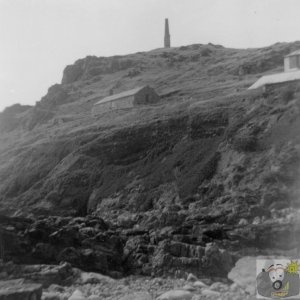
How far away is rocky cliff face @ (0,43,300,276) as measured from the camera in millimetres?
27625

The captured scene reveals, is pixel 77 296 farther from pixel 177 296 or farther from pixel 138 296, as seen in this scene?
pixel 177 296

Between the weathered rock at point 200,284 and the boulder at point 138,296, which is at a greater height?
the weathered rock at point 200,284

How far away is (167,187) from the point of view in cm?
4322

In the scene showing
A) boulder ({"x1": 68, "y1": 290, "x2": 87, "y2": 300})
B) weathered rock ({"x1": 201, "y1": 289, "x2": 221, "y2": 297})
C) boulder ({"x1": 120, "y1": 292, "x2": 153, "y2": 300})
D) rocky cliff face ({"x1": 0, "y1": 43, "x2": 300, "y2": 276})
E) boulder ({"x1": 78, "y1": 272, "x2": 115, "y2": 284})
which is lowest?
boulder ({"x1": 68, "y1": 290, "x2": 87, "y2": 300})

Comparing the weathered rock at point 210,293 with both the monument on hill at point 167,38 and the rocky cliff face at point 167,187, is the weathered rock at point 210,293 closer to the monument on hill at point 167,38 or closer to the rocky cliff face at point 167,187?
the rocky cliff face at point 167,187

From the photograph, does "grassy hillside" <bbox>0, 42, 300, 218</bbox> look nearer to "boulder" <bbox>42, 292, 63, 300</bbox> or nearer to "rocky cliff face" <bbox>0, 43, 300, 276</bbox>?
"rocky cliff face" <bbox>0, 43, 300, 276</bbox>

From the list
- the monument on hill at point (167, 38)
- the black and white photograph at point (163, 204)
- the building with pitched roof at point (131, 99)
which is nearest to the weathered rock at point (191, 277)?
the black and white photograph at point (163, 204)

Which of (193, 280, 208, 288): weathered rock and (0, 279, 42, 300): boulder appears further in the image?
(193, 280, 208, 288): weathered rock

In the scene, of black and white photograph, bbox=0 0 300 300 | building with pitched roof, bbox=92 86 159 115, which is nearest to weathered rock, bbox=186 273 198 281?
black and white photograph, bbox=0 0 300 300

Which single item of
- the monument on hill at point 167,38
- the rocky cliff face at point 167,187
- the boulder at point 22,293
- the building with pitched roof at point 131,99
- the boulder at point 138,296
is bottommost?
the boulder at point 138,296

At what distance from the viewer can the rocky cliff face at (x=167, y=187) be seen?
90.6 feet

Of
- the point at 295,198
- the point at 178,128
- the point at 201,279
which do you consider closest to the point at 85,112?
the point at 178,128

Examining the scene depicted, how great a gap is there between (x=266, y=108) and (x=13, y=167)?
32067 mm

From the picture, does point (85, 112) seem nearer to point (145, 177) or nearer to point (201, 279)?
point (145, 177)
